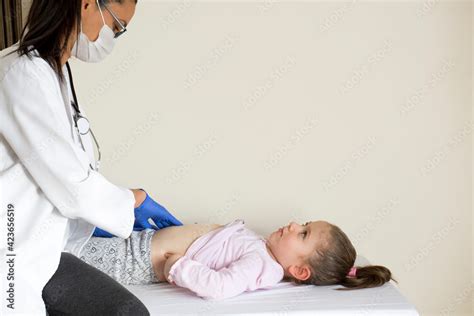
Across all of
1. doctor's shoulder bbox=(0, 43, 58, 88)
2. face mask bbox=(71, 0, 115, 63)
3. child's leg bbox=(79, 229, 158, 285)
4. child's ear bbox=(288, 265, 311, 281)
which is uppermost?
face mask bbox=(71, 0, 115, 63)

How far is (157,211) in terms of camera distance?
2.34 metres

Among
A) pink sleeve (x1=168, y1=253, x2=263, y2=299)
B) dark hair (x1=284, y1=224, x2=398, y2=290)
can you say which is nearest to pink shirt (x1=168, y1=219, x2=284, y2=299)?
pink sleeve (x1=168, y1=253, x2=263, y2=299)

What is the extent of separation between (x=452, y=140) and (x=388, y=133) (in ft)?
0.91

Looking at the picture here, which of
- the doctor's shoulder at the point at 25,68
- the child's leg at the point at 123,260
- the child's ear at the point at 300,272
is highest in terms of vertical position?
the doctor's shoulder at the point at 25,68

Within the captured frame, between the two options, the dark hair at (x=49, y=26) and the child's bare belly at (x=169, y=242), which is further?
the child's bare belly at (x=169, y=242)

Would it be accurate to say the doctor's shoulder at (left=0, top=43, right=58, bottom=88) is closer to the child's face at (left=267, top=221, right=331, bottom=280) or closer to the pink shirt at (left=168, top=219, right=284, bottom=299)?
the pink shirt at (left=168, top=219, right=284, bottom=299)

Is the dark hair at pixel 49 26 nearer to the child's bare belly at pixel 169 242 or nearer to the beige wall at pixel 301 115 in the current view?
the child's bare belly at pixel 169 242

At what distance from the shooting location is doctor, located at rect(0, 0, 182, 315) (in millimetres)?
1649

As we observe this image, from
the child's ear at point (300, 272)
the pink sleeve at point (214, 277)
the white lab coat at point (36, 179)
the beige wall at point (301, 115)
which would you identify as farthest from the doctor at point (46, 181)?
the beige wall at point (301, 115)

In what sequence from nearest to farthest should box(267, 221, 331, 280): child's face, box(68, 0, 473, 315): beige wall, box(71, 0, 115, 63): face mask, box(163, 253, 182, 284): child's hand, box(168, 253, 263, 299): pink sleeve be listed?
box(71, 0, 115, 63): face mask, box(168, 253, 263, 299): pink sleeve, box(163, 253, 182, 284): child's hand, box(267, 221, 331, 280): child's face, box(68, 0, 473, 315): beige wall

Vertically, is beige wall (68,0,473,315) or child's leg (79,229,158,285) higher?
beige wall (68,0,473,315)

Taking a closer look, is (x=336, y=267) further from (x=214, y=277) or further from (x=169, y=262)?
(x=169, y=262)

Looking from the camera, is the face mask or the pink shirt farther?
the pink shirt

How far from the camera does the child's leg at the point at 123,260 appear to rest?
86.9 inches
